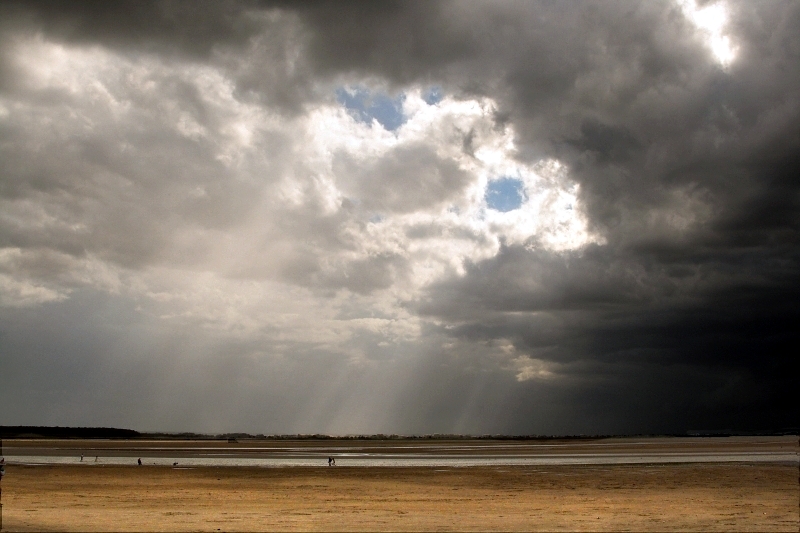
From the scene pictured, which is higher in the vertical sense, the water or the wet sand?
the wet sand

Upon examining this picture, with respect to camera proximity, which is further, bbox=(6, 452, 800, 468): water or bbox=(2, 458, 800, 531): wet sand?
bbox=(6, 452, 800, 468): water

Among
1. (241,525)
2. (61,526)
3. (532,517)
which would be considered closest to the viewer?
(61,526)

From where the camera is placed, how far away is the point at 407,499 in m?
37.2

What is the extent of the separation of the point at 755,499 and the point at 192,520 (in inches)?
1248

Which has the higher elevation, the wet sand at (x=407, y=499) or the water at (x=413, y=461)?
the wet sand at (x=407, y=499)

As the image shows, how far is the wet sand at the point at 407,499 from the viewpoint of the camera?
26391 millimetres

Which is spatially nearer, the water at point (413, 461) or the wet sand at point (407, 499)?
the wet sand at point (407, 499)

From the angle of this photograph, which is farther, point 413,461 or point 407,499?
point 413,461

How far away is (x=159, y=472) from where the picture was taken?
58.8 metres

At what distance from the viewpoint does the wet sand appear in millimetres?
26391

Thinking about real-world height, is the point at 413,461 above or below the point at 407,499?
below

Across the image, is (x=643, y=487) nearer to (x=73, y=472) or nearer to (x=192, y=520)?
(x=192, y=520)

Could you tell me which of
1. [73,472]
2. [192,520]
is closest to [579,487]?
[192,520]

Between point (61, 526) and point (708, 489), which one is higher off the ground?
point (61, 526)
